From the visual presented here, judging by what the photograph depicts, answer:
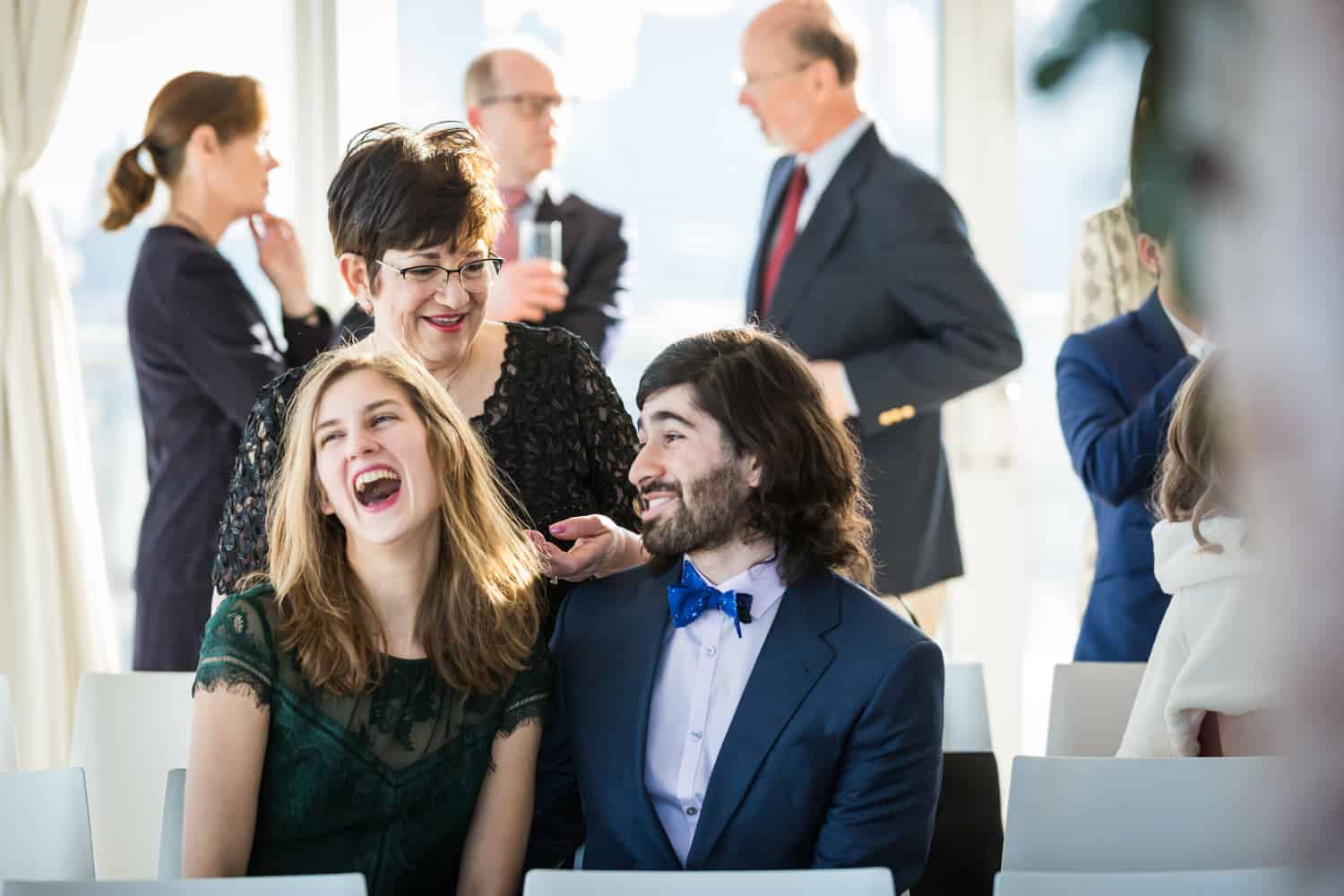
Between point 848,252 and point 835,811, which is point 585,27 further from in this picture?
point 835,811

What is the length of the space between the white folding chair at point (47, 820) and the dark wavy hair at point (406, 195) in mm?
870

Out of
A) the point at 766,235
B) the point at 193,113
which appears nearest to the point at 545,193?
the point at 766,235

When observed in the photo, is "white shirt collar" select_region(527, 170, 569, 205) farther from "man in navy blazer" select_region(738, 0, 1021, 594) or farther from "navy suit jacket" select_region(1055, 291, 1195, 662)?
"navy suit jacket" select_region(1055, 291, 1195, 662)

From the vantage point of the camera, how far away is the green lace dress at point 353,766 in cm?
193

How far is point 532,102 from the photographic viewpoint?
4109 millimetres

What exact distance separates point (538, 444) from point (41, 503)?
83.3 inches

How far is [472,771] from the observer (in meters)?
2.00

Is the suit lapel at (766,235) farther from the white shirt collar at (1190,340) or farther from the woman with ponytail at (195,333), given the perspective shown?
the white shirt collar at (1190,340)

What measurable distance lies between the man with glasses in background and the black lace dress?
1.59 m

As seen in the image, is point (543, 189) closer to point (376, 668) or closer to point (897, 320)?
point (897, 320)

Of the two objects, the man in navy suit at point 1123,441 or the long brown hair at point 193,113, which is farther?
the long brown hair at point 193,113

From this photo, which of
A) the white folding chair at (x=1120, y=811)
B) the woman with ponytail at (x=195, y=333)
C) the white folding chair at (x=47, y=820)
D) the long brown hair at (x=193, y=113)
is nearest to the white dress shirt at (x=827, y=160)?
the woman with ponytail at (x=195, y=333)

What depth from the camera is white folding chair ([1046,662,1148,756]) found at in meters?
2.71

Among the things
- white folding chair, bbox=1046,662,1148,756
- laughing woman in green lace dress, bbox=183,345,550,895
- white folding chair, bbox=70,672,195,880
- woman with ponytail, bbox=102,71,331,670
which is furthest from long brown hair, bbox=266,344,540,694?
woman with ponytail, bbox=102,71,331,670
